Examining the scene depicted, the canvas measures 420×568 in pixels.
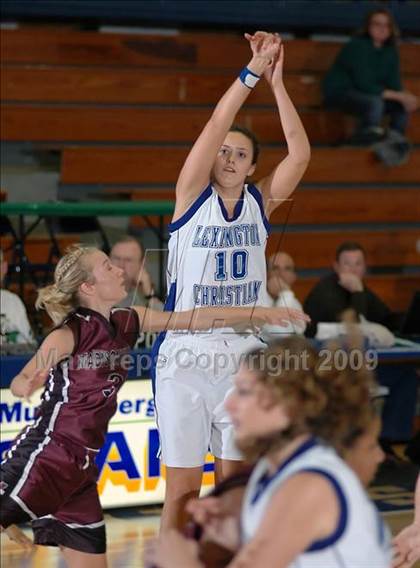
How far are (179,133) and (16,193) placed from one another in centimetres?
139

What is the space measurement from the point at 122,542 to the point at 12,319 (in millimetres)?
1480

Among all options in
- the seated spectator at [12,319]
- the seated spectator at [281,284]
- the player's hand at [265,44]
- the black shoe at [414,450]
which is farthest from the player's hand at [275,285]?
the player's hand at [265,44]

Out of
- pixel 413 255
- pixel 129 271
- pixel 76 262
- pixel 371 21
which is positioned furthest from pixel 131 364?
pixel 371 21

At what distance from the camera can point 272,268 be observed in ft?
24.3

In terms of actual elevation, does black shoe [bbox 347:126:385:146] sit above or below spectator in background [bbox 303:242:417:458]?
above

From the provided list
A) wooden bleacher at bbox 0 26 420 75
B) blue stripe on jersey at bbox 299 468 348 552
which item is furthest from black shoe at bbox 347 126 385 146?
blue stripe on jersey at bbox 299 468 348 552

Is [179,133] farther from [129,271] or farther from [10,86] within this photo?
[129,271]

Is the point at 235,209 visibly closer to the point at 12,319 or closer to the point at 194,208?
the point at 194,208

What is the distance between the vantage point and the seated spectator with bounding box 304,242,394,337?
24.9 ft

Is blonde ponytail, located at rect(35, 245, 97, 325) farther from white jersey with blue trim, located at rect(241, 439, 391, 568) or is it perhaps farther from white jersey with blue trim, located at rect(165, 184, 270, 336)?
white jersey with blue trim, located at rect(241, 439, 391, 568)

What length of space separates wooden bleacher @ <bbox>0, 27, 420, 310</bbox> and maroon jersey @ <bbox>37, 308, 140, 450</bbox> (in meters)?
4.69

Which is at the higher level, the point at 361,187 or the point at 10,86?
the point at 10,86

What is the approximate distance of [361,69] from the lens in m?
9.59

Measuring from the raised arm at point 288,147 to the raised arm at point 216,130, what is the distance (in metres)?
0.09
